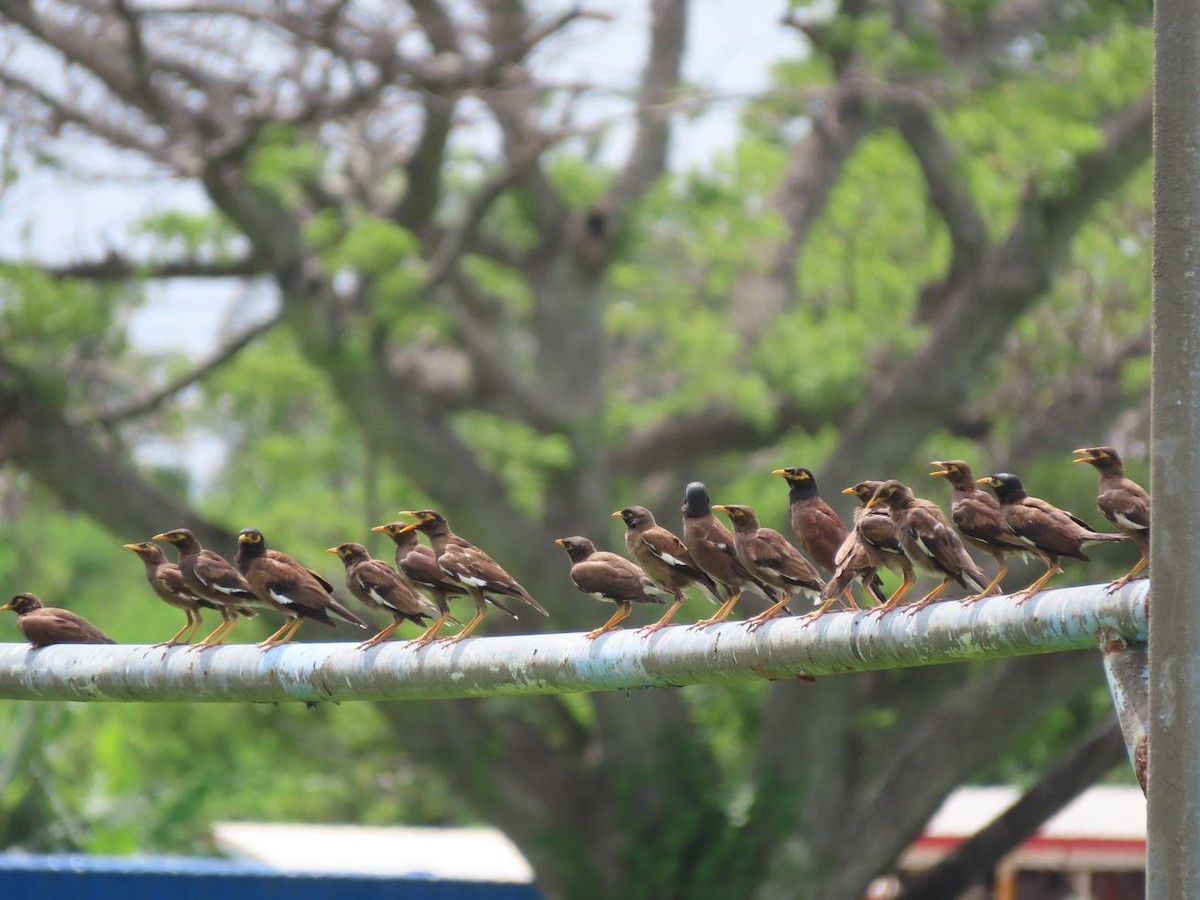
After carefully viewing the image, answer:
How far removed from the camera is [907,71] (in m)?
18.3

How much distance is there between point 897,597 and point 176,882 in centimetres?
1159

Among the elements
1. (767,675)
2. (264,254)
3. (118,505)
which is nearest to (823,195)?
(264,254)

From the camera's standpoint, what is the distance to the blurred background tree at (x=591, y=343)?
17.5 metres

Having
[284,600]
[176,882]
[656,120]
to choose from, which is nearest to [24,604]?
[284,600]

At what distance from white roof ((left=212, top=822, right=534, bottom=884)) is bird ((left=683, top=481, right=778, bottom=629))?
14.9m

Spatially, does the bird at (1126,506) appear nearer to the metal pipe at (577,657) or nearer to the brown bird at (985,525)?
the brown bird at (985,525)

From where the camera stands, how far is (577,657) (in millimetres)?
7188

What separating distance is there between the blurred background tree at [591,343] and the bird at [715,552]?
8.93 m

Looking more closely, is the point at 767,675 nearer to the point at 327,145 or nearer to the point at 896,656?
the point at 896,656

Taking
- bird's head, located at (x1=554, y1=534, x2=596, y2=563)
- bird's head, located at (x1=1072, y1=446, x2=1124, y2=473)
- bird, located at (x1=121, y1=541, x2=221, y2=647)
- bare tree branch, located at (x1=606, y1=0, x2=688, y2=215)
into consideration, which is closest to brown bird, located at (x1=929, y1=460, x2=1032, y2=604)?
bird's head, located at (x1=1072, y1=446, x2=1124, y2=473)

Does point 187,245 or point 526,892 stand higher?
point 187,245

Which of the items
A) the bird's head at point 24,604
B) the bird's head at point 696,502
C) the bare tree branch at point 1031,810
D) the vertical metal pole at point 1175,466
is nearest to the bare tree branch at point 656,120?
the bare tree branch at point 1031,810

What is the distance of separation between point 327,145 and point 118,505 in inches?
186

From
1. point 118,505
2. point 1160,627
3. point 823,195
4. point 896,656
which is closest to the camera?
point 1160,627
